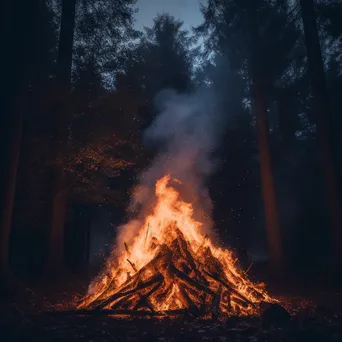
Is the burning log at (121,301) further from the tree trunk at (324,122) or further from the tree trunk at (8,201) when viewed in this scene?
the tree trunk at (324,122)

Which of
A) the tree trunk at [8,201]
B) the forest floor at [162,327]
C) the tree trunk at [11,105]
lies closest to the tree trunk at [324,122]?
the forest floor at [162,327]

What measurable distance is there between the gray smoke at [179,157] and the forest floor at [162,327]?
5013 millimetres

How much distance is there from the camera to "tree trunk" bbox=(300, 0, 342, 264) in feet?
41.3

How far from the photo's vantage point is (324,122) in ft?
43.8

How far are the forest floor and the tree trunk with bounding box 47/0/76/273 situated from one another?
378 centimetres

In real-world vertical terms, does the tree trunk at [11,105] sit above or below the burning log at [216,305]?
above

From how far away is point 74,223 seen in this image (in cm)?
2016

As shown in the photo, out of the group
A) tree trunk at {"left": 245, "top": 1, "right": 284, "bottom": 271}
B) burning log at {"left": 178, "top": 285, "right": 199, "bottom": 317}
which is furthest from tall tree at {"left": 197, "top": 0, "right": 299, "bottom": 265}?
burning log at {"left": 178, "top": 285, "right": 199, "bottom": 317}

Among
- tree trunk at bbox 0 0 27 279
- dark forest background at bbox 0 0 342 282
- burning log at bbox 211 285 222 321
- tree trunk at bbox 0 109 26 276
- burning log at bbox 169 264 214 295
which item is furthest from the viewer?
dark forest background at bbox 0 0 342 282

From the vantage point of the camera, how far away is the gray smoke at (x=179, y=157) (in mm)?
13305

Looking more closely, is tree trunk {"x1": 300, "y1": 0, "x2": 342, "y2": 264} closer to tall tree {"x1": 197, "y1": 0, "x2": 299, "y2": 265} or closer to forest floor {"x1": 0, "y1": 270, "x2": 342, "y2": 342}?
tall tree {"x1": 197, "y1": 0, "x2": 299, "y2": 265}

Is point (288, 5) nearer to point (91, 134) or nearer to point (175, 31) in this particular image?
point (91, 134)

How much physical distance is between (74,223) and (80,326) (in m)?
13.8

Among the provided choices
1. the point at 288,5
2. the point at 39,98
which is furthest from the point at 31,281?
the point at 288,5
